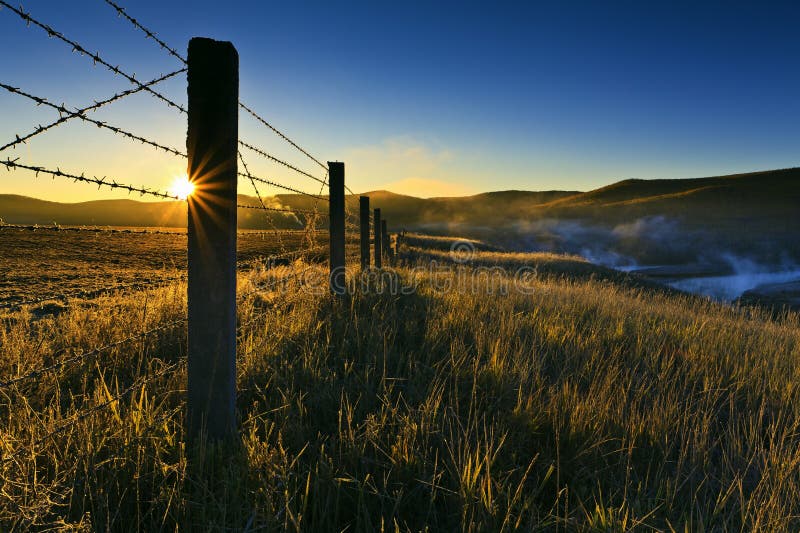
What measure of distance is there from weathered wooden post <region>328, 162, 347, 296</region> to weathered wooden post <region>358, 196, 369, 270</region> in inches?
87.2

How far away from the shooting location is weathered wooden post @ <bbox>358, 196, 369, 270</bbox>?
783cm

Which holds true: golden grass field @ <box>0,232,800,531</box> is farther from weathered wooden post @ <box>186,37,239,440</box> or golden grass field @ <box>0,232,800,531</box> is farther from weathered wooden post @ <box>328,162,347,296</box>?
weathered wooden post @ <box>328,162,347,296</box>

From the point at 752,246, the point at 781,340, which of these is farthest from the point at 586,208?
the point at 781,340

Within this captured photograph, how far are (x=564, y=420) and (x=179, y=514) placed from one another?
2.00 metres

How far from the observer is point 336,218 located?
5.44m

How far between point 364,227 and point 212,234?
569cm

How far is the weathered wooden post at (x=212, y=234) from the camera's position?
2.25 metres

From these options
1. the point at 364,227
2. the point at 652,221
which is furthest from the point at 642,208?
the point at 364,227

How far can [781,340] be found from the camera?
5461mm

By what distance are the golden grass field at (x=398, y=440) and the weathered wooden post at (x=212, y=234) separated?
208 mm

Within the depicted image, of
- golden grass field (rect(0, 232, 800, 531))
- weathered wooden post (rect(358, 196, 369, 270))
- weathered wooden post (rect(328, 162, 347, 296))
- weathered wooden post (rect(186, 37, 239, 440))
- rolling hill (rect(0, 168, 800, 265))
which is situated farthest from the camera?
rolling hill (rect(0, 168, 800, 265))

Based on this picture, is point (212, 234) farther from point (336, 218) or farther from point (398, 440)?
point (336, 218)

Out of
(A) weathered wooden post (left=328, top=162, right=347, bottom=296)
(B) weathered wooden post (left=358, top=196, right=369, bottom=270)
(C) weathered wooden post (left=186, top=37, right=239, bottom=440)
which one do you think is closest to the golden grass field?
(C) weathered wooden post (left=186, top=37, right=239, bottom=440)

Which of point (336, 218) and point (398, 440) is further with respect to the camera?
point (336, 218)
